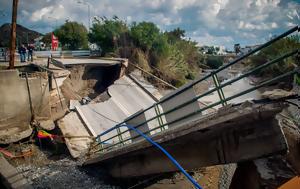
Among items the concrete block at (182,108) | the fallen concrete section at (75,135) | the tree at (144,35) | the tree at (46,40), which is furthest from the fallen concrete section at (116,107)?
the tree at (46,40)

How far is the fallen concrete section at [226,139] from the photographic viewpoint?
9.26ft

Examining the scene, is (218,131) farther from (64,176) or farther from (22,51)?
(22,51)

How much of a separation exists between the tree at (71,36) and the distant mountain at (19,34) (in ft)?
11.1

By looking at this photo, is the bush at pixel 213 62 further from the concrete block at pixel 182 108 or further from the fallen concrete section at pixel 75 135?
the concrete block at pixel 182 108

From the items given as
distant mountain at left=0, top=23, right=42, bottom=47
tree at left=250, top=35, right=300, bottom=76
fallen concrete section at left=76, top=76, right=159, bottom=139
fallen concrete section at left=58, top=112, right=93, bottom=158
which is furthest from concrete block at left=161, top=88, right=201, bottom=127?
distant mountain at left=0, top=23, right=42, bottom=47

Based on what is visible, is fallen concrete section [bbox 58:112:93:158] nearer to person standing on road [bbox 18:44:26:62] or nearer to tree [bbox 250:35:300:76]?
tree [bbox 250:35:300:76]

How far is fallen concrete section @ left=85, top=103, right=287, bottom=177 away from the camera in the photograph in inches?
111

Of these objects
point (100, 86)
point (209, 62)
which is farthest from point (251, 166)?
point (209, 62)

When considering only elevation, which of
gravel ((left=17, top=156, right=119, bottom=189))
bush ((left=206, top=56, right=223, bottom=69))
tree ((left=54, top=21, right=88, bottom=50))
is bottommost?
gravel ((left=17, top=156, right=119, bottom=189))

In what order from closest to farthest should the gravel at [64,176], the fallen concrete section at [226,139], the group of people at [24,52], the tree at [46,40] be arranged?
1. the fallen concrete section at [226,139]
2. the gravel at [64,176]
3. the group of people at [24,52]
4. the tree at [46,40]

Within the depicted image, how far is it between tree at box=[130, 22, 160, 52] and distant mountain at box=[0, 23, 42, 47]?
41.1 feet

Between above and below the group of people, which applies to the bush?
below

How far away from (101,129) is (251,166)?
10.8 metres

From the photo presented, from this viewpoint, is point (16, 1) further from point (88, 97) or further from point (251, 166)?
point (251, 166)
